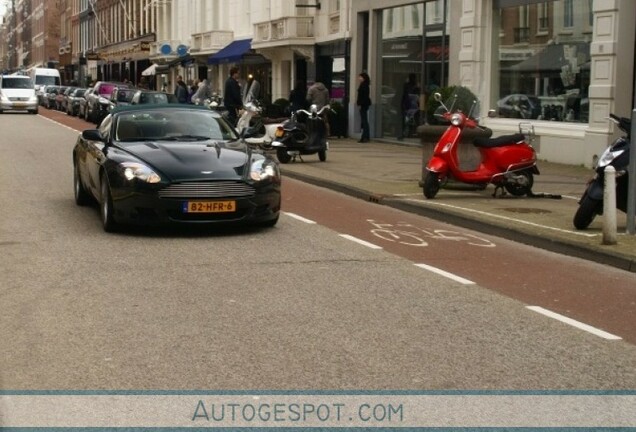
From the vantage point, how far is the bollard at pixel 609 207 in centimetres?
1086

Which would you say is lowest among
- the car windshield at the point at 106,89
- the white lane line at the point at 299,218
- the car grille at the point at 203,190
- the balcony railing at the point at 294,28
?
the white lane line at the point at 299,218

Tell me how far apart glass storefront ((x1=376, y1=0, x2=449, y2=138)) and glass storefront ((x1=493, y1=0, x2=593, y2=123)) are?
2.73 m

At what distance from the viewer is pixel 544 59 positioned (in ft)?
75.0

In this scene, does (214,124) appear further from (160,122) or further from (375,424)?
(375,424)

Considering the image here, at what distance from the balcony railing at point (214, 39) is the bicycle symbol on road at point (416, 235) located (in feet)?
120

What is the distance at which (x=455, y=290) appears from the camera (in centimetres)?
886

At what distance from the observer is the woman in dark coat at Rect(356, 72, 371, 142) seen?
101 feet

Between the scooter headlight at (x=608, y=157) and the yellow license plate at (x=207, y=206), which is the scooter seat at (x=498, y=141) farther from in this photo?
the yellow license plate at (x=207, y=206)

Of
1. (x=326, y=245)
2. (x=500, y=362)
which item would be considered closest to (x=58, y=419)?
(x=500, y=362)

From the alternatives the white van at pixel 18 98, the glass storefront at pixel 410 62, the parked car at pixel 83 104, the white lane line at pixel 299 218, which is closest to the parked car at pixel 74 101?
the parked car at pixel 83 104

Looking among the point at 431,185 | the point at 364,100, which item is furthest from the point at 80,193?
the point at 364,100

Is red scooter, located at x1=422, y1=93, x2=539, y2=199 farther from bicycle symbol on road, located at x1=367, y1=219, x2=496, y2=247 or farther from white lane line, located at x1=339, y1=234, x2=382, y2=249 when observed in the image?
white lane line, located at x1=339, y1=234, x2=382, y2=249

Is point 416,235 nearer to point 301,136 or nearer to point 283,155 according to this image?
point 301,136

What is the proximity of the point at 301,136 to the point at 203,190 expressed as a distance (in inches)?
455
